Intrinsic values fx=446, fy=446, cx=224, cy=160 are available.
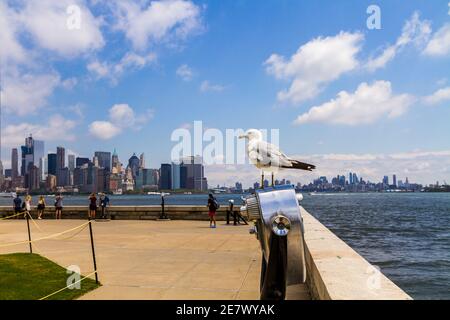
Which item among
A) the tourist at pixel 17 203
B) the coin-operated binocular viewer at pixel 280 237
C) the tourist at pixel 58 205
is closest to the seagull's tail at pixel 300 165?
the coin-operated binocular viewer at pixel 280 237

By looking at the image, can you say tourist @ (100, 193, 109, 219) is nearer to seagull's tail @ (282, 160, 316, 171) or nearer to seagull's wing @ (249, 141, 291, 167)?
seagull's wing @ (249, 141, 291, 167)

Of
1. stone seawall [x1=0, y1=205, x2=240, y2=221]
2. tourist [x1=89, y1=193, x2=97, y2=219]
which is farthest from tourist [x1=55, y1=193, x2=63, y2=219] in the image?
tourist [x1=89, y1=193, x2=97, y2=219]

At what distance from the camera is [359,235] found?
86.2 ft

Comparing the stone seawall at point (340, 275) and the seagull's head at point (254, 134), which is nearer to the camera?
the stone seawall at point (340, 275)

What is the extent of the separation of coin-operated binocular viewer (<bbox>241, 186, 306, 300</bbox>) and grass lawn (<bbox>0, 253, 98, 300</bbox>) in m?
3.27

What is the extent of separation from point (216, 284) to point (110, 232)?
951cm

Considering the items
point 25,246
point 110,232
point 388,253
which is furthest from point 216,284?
point 388,253

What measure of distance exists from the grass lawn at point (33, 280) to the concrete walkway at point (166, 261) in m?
0.32

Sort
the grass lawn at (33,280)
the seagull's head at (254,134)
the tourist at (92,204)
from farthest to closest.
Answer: the tourist at (92,204)
the grass lawn at (33,280)
the seagull's head at (254,134)

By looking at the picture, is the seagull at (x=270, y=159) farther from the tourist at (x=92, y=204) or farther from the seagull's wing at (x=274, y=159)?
the tourist at (x=92, y=204)

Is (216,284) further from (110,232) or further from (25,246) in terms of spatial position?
(110,232)

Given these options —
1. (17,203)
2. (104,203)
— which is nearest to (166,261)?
(104,203)

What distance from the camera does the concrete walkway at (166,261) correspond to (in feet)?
22.0

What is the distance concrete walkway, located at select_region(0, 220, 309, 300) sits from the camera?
22.0 feet
